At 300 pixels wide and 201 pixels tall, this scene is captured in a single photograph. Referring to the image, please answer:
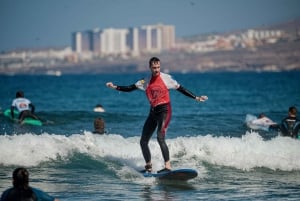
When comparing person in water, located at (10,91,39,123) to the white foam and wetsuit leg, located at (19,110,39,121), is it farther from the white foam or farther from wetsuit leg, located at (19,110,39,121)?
the white foam

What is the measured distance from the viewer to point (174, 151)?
16.8 metres

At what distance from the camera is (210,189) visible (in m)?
13.3

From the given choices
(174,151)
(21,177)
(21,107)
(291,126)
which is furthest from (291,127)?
(21,177)

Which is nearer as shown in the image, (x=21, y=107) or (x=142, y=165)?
(x=142, y=165)

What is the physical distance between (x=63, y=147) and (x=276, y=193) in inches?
211

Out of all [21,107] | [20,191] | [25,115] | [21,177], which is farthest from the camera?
[21,107]

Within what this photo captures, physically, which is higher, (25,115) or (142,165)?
(25,115)

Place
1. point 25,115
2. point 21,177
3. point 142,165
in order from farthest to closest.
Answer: point 25,115
point 142,165
point 21,177

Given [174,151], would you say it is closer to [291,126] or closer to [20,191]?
[291,126]

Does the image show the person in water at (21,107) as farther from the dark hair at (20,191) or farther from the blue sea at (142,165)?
the dark hair at (20,191)

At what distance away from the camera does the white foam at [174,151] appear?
15.8 m

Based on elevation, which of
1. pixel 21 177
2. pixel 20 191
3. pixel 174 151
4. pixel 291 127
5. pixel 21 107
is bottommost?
pixel 20 191

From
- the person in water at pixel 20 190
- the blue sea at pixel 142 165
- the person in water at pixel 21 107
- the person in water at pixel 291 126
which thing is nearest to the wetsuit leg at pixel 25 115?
the person in water at pixel 21 107

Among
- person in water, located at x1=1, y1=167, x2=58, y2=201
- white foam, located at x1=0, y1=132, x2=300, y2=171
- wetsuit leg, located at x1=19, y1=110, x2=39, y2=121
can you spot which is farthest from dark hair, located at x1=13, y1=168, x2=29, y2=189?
wetsuit leg, located at x1=19, y1=110, x2=39, y2=121
